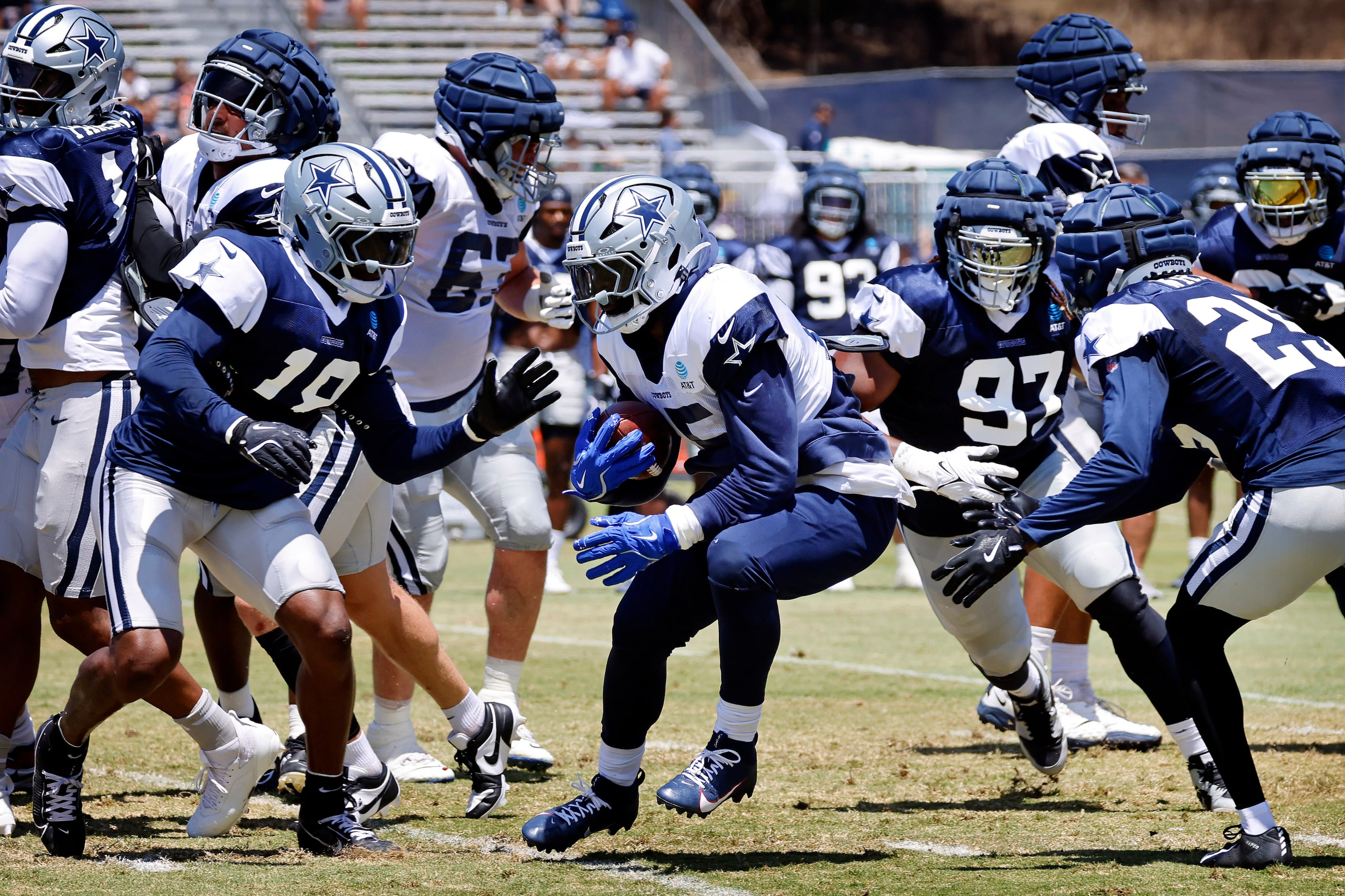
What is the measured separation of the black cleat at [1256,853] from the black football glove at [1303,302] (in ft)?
8.22

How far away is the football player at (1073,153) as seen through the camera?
6.11 m

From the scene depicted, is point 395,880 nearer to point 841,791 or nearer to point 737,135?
point 841,791

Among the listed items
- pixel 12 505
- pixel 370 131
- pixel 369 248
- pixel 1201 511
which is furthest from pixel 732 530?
pixel 370 131

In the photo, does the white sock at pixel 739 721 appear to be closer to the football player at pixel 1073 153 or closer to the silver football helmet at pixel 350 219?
the silver football helmet at pixel 350 219

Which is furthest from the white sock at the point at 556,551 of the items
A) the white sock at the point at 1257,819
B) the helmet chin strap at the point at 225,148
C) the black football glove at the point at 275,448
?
the white sock at the point at 1257,819

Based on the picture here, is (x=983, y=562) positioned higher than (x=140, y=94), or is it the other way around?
(x=983, y=562)

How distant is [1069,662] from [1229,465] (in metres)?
1.98

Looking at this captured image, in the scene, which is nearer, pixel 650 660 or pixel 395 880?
pixel 395 880

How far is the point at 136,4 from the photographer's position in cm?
2081

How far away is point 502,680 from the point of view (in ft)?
19.0

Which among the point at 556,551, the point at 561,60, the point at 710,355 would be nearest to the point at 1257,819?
the point at 710,355

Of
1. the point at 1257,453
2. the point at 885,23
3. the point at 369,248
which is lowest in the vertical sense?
the point at 885,23

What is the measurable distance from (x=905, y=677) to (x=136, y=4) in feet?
54.7

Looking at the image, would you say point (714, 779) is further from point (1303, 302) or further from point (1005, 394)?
point (1303, 302)
